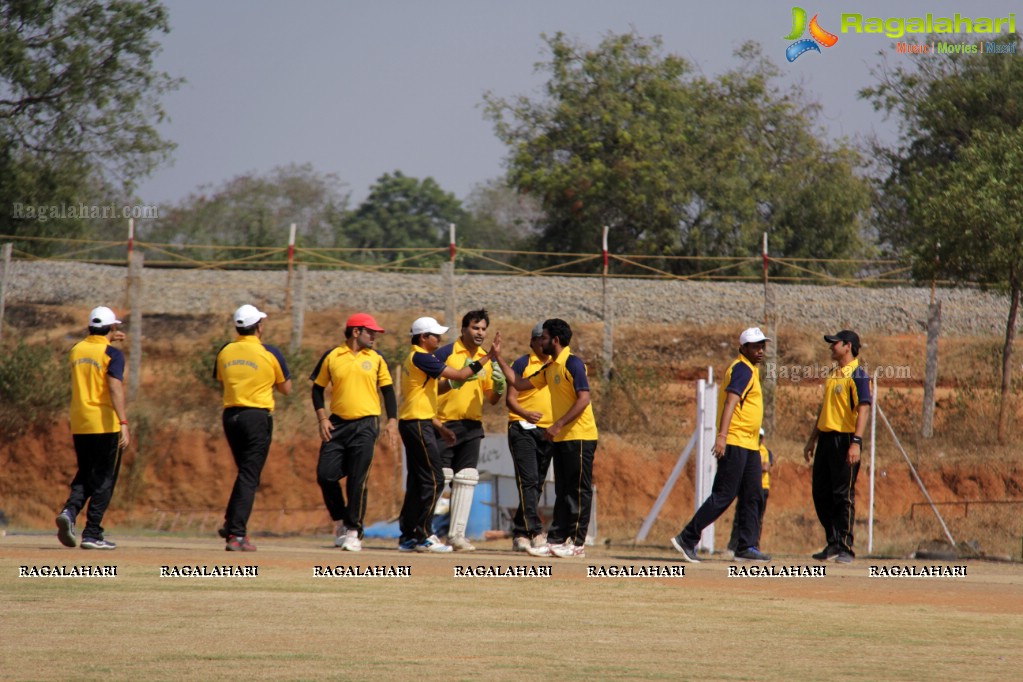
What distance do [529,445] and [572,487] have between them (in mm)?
554

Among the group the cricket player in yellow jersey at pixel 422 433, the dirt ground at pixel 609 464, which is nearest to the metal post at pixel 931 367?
the dirt ground at pixel 609 464

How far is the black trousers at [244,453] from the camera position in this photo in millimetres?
10953

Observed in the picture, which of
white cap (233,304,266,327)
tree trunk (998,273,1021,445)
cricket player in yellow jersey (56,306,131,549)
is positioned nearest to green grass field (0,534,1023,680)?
cricket player in yellow jersey (56,306,131,549)

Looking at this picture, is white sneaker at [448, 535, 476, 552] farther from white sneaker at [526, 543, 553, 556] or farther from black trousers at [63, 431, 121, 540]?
black trousers at [63, 431, 121, 540]

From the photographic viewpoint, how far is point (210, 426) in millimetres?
23328

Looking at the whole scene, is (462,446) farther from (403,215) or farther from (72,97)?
(403,215)

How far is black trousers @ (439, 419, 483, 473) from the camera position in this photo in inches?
473

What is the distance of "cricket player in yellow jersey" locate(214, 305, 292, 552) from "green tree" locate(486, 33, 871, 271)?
23929 millimetres

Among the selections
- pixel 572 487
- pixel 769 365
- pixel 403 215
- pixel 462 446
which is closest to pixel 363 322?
pixel 462 446

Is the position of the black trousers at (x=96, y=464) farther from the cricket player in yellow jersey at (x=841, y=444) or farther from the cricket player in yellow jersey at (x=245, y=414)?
the cricket player in yellow jersey at (x=841, y=444)

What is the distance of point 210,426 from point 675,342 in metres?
9.96

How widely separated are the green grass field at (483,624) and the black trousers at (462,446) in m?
1.37

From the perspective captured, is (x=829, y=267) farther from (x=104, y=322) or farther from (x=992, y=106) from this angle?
(x=104, y=322)

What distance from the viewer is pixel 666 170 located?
34531 mm
